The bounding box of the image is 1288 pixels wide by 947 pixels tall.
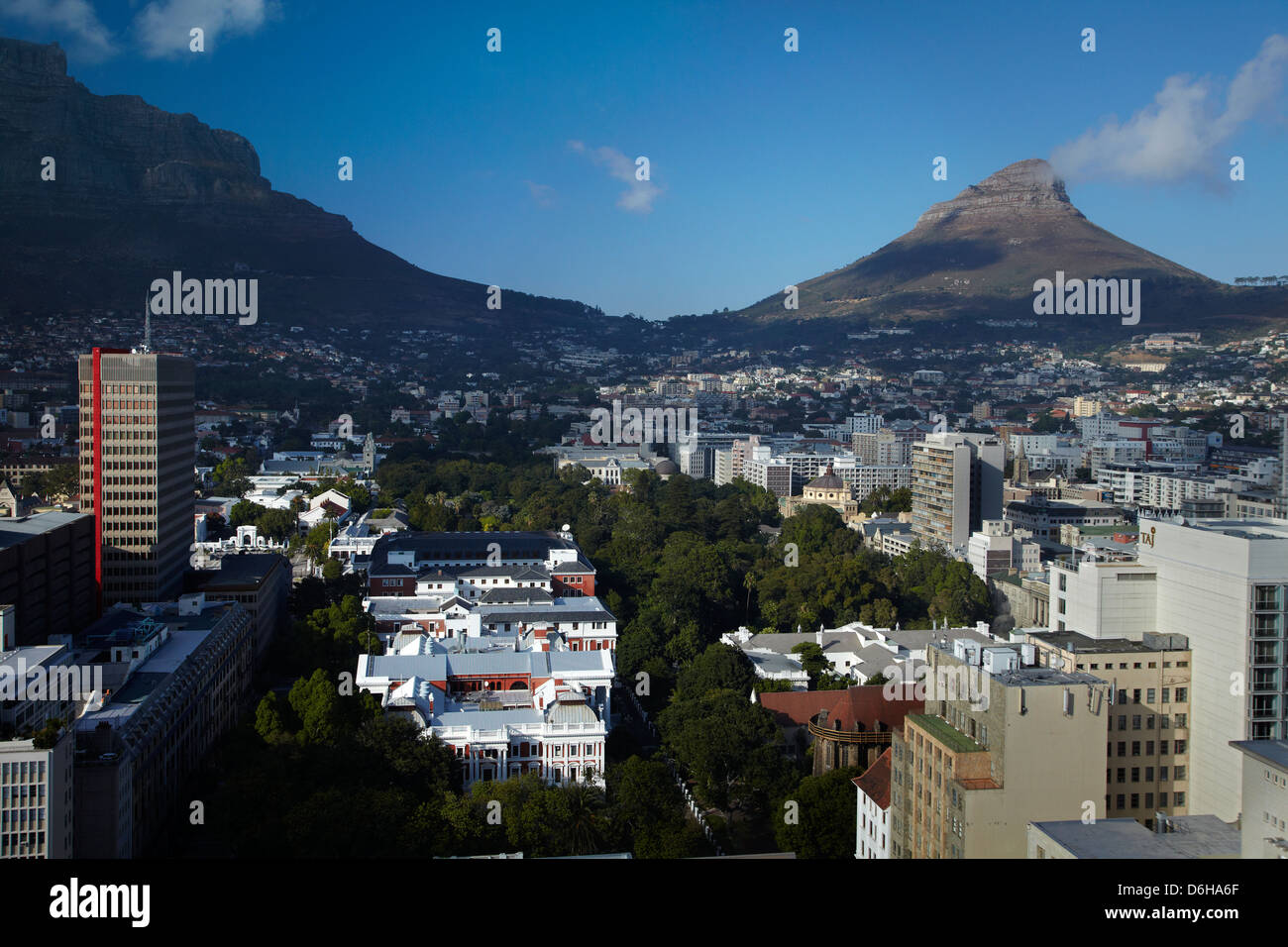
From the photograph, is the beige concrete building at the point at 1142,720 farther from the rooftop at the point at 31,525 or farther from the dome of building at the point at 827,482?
the dome of building at the point at 827,482

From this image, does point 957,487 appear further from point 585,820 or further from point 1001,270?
point 1001,270

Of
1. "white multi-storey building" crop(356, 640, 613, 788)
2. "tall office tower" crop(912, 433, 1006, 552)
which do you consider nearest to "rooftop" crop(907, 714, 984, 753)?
"white multi-storey building" crop(356, 640, 613, 788)

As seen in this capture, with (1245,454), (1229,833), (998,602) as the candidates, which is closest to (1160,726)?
(1229,833)

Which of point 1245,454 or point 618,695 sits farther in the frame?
point 1245,454

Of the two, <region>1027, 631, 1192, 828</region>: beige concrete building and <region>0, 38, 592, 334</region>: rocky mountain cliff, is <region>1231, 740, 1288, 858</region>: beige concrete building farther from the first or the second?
<region>0, 38, 592, 334</region>: rocky mountain cliff

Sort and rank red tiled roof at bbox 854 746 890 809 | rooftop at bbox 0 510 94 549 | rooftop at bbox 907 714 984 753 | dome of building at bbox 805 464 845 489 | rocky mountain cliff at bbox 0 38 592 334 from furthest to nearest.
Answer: rocky mountain cliff at bbox 0 38 592 334 → dome of building at bbox 805 464 845 489 → rooftop at bbox 0 510 94 549 → red tiled roof at bbox 854 746 890 809 → rooftop at bbox 907 714 984 753

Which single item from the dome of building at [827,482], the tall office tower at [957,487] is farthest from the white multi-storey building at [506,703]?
the dome of building at [827,482]
